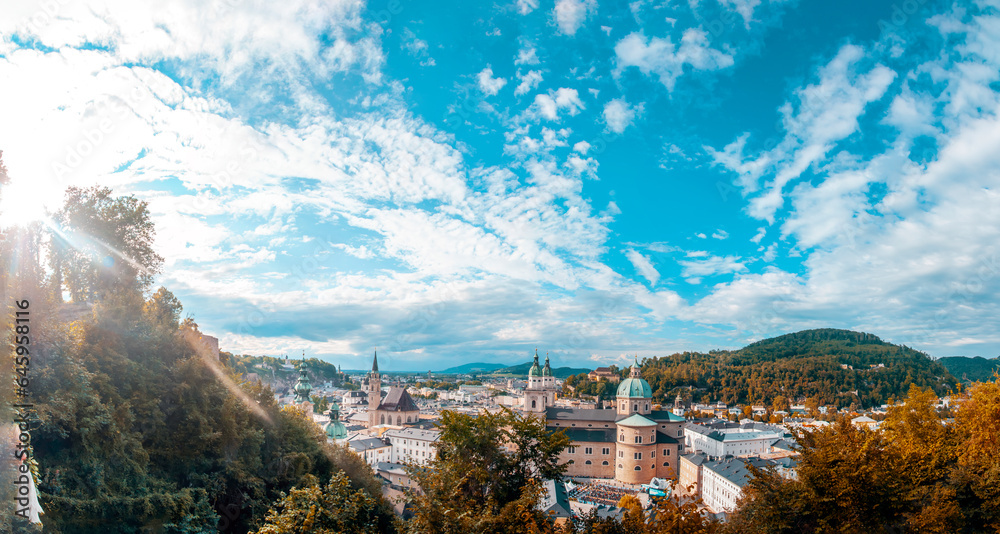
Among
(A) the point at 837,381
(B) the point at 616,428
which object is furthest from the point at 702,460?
(A) the point at 837,381

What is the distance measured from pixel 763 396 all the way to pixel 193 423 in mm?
157629

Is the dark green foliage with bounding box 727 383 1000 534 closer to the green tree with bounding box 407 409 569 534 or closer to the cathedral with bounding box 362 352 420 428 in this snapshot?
the green tree with bounding box 407 409 569 534

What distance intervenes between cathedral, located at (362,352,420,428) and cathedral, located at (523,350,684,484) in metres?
23.4

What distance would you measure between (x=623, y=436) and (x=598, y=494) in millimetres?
10634

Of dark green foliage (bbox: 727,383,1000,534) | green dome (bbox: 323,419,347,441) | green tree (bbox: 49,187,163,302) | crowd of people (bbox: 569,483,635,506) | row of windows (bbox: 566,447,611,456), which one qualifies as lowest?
crowd of people (bbox: 569,483,635,506)

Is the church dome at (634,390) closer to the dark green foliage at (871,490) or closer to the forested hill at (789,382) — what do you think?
the dark green foliage at (871,490)

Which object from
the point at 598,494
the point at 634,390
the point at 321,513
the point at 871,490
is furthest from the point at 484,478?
the point at 634,390

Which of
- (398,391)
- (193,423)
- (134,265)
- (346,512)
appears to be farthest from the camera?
(398,391)

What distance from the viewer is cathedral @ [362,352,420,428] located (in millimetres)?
81000

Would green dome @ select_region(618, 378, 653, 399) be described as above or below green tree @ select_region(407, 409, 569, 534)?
below

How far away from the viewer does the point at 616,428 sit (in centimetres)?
6350

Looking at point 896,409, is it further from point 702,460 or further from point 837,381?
point 837,381

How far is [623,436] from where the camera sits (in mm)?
59375

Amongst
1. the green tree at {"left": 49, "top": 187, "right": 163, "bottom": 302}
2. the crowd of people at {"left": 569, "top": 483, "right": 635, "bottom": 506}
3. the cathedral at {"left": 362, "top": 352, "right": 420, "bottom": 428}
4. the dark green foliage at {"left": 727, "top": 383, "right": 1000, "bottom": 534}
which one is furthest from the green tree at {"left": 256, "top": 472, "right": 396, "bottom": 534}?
the cathedral at {"left": 362, "top": 352, "right": 420, "bottom": 428}
